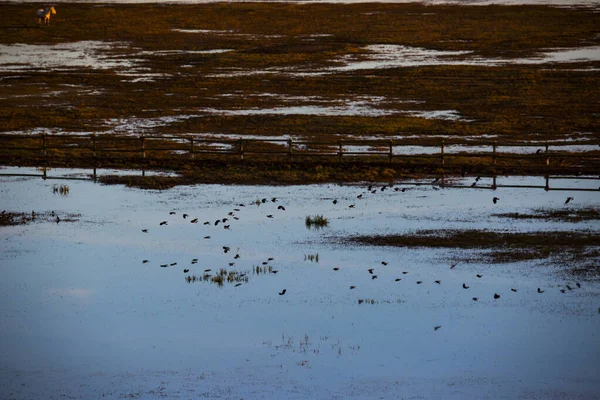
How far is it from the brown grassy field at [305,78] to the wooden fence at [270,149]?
7.71 feet

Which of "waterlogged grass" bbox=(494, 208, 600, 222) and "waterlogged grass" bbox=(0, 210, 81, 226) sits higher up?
"waterlogged grass" bbox=(0, 210, 81, 226)

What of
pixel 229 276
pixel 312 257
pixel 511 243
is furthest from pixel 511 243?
pixel 229 276

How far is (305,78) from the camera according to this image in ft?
220

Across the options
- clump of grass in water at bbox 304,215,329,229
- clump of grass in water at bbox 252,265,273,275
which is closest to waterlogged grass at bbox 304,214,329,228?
clump of grass in water at bbox 304,215,329,229

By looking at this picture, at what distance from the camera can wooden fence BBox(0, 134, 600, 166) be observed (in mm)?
38469

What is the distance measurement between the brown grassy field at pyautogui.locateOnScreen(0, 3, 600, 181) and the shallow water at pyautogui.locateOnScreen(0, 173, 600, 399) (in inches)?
571

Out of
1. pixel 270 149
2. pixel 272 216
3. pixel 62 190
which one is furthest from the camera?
pixel 270 149

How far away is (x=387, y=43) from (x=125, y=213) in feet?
208

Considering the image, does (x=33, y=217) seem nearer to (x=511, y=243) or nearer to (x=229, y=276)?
(x=229, y=276)

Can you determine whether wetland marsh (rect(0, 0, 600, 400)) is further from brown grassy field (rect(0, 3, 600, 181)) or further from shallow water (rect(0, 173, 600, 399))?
brown grassy field (rect(0, 3, 600, 181))

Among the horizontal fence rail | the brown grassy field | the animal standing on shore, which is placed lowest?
the horizontal fence rail

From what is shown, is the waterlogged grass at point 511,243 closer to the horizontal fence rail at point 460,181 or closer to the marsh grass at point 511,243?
the marsh grass at point 511,243

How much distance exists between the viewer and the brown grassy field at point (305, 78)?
159 ft

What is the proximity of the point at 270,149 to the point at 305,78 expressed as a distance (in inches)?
1043
